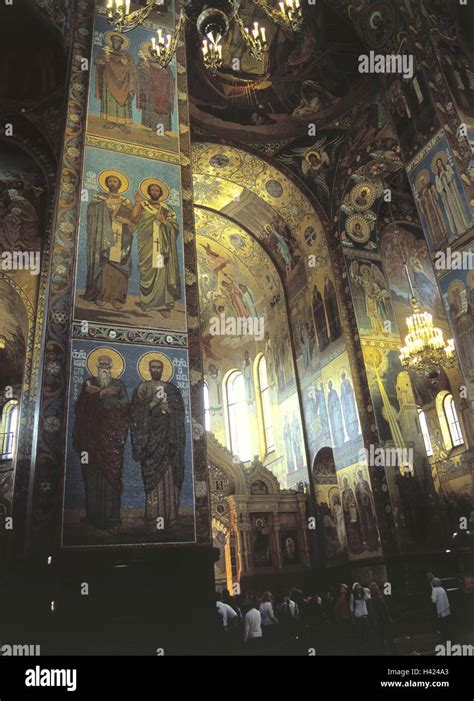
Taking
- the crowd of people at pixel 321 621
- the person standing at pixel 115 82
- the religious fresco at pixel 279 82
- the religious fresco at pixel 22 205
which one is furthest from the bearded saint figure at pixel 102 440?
the religious fresco at pixel 279 82

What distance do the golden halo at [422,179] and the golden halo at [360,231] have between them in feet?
14.1

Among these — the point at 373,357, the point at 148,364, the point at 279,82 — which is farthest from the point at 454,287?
the point at 279,82

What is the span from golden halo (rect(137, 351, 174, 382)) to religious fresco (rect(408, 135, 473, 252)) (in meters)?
5.15

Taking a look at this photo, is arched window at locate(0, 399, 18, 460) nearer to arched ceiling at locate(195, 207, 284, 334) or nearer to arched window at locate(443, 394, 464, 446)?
arched ceiling at locate(195, 207, 284, 334)

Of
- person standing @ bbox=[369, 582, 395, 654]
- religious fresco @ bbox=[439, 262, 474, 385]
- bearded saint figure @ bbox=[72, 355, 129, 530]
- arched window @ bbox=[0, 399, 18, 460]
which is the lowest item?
person standing @ bbox=[369, 582, 395, 654]

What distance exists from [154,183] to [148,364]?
284 cm

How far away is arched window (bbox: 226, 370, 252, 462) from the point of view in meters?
16.9

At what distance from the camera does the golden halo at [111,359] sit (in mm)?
6285

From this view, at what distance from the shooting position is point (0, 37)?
11.8 metres

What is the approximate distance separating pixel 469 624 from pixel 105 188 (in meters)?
8.67

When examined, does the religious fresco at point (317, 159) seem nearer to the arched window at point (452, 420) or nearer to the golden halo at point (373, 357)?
the golden halo at point (373, 357)

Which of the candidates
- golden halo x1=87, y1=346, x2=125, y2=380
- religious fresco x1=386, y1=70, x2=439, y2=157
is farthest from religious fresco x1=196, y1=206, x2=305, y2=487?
golden halo x1=87, y1=346, x2=125, y2=380

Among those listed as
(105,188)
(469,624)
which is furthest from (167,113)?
(469,624)
